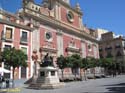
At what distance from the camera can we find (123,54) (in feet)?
202

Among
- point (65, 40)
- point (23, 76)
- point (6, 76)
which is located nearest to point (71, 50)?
point (65, 40)

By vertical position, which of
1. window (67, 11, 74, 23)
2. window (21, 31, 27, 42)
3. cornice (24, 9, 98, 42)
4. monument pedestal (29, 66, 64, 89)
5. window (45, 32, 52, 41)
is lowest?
monument pedestal (29, 66, 64, 89)

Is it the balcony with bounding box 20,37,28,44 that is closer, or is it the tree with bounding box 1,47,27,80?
the tree with bounding box 1,47,27,80

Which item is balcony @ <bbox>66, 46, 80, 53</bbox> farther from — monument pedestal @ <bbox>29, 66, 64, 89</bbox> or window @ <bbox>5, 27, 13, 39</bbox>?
monument pedestal @ <bbox>29, 66, 64, 89</bbox>

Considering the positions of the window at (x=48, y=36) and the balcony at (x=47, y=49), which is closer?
the balcony at (x=47, y=49)

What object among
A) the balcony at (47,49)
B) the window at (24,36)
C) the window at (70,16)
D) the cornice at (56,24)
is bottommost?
the balcony at (47,49)

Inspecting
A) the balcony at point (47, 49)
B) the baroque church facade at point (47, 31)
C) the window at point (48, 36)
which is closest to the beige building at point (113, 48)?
the baroque church facade at point (47, 31)

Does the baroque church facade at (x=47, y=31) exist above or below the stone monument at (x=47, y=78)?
above

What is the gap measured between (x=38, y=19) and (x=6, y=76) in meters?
11.7

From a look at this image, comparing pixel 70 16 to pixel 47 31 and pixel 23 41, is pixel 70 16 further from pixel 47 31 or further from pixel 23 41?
pixel 23 41

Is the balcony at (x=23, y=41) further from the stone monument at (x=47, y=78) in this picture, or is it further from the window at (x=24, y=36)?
the stone monument at (x=47, y=78)

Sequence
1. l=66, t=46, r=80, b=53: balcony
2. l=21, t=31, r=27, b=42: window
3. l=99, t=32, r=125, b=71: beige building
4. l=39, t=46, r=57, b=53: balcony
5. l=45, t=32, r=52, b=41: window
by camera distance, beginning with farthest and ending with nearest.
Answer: l=99, t=32, r=125, b=71: beige building → l=66, t=46, r=80, b=53: balcony → l=45, t=32, r=52, b=41: window → l=39, t=46, r=57, b=53: balcony → l=21, t=31, r=27, b=42: window

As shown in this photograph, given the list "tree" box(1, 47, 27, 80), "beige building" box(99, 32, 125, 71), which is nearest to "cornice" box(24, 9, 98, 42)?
"tree" box(1, 47, 27, 80)

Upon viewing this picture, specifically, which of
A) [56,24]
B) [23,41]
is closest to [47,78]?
[23,41]
